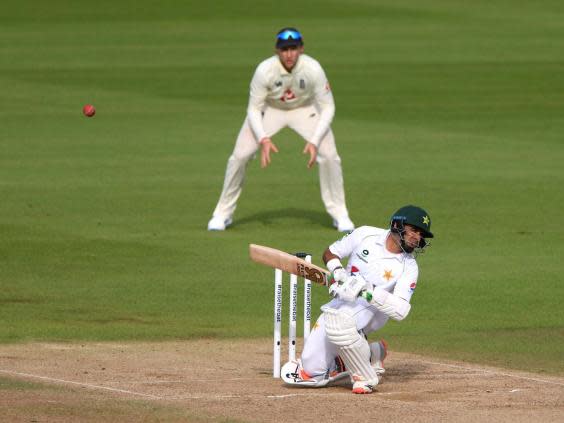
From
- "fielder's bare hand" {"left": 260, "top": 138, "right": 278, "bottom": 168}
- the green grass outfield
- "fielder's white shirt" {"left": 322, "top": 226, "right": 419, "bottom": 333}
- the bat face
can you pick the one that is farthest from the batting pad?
"fielder's bare hand" {"left": 260, "top": 138, "right": 278, "bottom": 168}

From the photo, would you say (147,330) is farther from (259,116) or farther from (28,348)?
(259,116)

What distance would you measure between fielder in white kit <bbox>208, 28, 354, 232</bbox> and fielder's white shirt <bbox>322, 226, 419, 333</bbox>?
17.3 ft

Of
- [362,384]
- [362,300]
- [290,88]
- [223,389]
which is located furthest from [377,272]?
[290,88]

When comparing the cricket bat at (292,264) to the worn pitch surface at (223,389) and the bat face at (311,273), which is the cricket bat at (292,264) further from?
the worn pitch surface at (223,389)

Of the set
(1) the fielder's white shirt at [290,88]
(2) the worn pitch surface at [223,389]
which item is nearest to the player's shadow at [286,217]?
(1) the fielder's white shirt at [290,88]

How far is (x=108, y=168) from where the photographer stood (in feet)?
69.2

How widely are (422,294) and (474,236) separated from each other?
9.81 ft

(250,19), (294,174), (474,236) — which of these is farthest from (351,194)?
(250,19)

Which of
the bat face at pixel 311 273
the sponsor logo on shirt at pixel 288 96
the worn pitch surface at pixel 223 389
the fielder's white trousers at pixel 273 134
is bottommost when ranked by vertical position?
the worn pitch surface at pixel 223 389

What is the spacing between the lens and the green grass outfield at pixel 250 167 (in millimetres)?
12969

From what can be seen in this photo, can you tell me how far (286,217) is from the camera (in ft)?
58.3

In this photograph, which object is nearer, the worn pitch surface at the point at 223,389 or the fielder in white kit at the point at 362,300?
the worn pitch surface at the point at 223,389

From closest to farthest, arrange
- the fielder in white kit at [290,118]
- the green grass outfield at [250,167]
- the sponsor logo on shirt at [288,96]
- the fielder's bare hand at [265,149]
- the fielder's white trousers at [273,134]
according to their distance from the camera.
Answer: the green grass outfield at [250,167] < the fielder's bare hand at [265,149] < the fielder in white kit at [290,118] < the sponsor logo on shirt at [288,96] < the fielder's white trousers at [273,134]

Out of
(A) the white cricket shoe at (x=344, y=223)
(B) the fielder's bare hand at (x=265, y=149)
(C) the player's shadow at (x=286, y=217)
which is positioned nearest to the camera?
(B) the fielder's bare hand at (x=265, y=149)
